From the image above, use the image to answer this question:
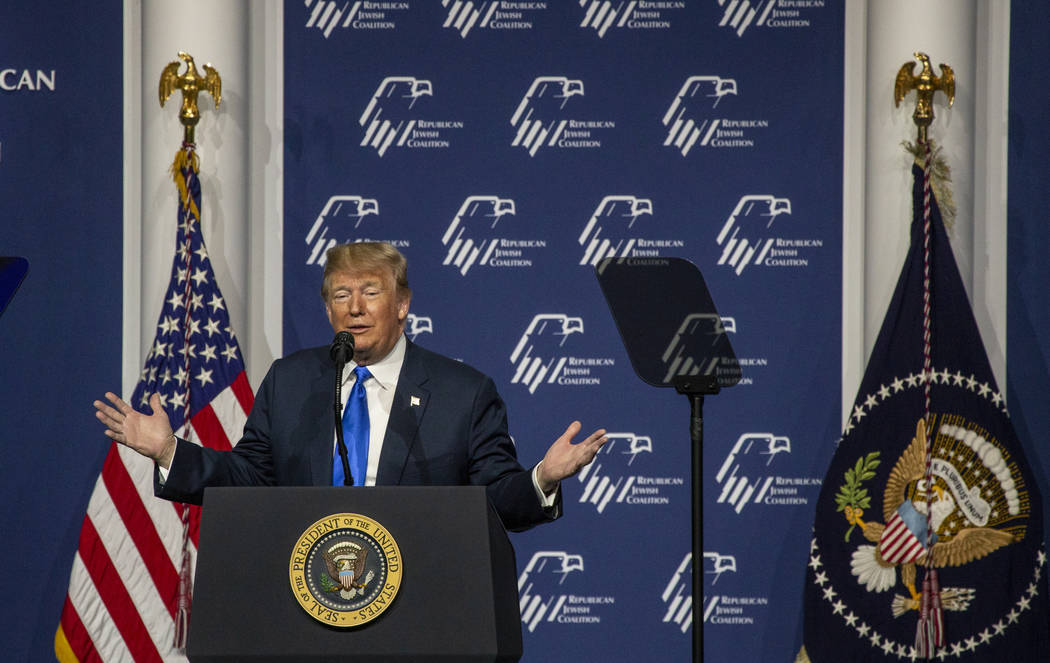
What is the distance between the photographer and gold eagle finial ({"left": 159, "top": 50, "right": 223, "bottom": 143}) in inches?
148

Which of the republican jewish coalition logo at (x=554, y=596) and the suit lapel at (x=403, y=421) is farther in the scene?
the republican jewish coalition logo at (x=554, y=596)

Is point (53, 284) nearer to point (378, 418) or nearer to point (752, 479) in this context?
point (378, 418)

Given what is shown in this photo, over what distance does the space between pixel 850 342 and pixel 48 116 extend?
3.14m

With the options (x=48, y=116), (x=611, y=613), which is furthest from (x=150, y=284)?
(x=611, y=613)

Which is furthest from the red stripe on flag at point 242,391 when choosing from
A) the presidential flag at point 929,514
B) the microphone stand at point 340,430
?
the presidential flag at point 929,514

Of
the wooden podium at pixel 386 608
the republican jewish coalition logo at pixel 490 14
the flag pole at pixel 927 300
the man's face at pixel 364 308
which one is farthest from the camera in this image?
the republican jewish coalition logo at pixel 490 14

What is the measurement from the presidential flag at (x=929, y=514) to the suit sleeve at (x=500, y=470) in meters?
1.50

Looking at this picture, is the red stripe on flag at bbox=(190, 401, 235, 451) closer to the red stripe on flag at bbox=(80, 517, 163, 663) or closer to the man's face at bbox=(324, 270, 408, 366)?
the red stripe on flag at bbox=(80, 517, 163, 663)

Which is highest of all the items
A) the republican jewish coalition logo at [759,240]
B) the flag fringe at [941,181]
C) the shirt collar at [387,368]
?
the flag fringe at [941,181]

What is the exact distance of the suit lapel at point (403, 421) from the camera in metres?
2.48

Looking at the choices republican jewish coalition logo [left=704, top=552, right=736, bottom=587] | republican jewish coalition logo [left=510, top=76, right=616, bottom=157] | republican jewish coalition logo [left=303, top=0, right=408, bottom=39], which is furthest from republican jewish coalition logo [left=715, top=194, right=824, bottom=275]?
republican jewish coalition logo [left=303, top=0, right=408, bottom=39]

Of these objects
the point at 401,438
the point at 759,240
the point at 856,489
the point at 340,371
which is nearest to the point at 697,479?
the point at 401,438

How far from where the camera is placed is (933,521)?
3578mm

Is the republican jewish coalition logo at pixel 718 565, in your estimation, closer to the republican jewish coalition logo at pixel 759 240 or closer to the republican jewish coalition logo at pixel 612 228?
the republican jewish coalition logo at pixel 759 240
